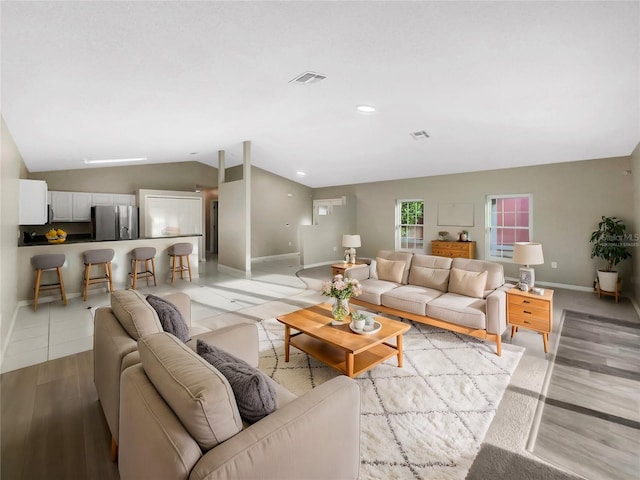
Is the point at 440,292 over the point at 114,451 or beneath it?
over

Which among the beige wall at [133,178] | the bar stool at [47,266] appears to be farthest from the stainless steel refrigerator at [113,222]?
the bar stool at [47,266]

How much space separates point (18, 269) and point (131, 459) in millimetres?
5009

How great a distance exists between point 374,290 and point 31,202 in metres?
5.68

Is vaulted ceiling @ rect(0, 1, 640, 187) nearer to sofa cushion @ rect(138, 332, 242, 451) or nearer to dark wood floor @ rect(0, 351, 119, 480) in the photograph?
sofa cushion @ rect(138, 332, 242, 451)

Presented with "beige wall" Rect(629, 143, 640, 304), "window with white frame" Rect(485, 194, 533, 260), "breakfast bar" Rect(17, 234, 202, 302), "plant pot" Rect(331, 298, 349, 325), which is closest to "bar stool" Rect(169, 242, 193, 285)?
"breakfast bar" Rect(17, 234, 202, 302)

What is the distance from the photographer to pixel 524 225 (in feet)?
21.5

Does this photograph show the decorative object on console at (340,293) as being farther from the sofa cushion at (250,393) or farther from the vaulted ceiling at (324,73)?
the vaulted ceiling at (324,73)

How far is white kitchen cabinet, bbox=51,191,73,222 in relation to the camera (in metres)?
7.11

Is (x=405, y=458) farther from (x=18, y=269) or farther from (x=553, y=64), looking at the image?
(x=18, y=269)

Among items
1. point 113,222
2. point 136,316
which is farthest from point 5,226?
point 113,222

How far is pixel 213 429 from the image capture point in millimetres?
1078

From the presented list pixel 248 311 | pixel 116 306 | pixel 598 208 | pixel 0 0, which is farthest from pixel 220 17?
pixel 598 208

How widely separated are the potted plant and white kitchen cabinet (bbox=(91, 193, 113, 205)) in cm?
1055

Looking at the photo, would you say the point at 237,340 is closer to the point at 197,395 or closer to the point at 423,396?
the point at 197,395
